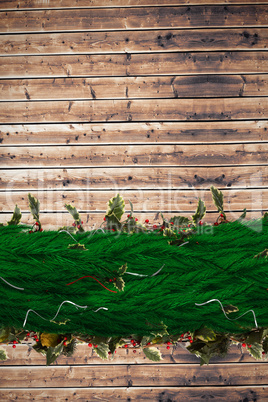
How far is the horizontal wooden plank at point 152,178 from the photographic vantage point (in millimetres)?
1425

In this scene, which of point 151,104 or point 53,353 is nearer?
point 53,353

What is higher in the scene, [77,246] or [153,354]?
[77,246]

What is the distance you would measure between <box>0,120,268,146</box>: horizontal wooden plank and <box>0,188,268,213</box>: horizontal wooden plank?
0.85 ft

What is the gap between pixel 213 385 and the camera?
4.28ft

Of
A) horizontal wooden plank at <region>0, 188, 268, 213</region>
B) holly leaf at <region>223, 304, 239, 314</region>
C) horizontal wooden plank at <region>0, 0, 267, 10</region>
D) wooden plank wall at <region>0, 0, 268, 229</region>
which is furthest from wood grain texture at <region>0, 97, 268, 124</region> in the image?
holly leaf at <region>223, 304, 239, 314</region>

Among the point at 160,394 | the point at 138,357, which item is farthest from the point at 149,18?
the point at 160,394

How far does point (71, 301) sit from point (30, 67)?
1277 mm

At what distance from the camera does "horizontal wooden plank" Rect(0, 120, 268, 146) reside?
1.43 meters

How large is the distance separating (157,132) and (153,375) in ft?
3.83

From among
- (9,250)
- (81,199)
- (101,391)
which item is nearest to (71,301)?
(9,250)

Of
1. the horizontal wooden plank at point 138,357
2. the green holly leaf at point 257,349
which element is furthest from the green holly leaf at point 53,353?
the horizontal wooden plank at point 138,357

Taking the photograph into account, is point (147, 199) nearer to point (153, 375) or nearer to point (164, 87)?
point (164, 87)

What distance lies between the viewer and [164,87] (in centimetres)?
143

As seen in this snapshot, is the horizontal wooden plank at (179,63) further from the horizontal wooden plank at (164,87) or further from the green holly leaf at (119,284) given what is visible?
the green holly leaf at (119,284)
